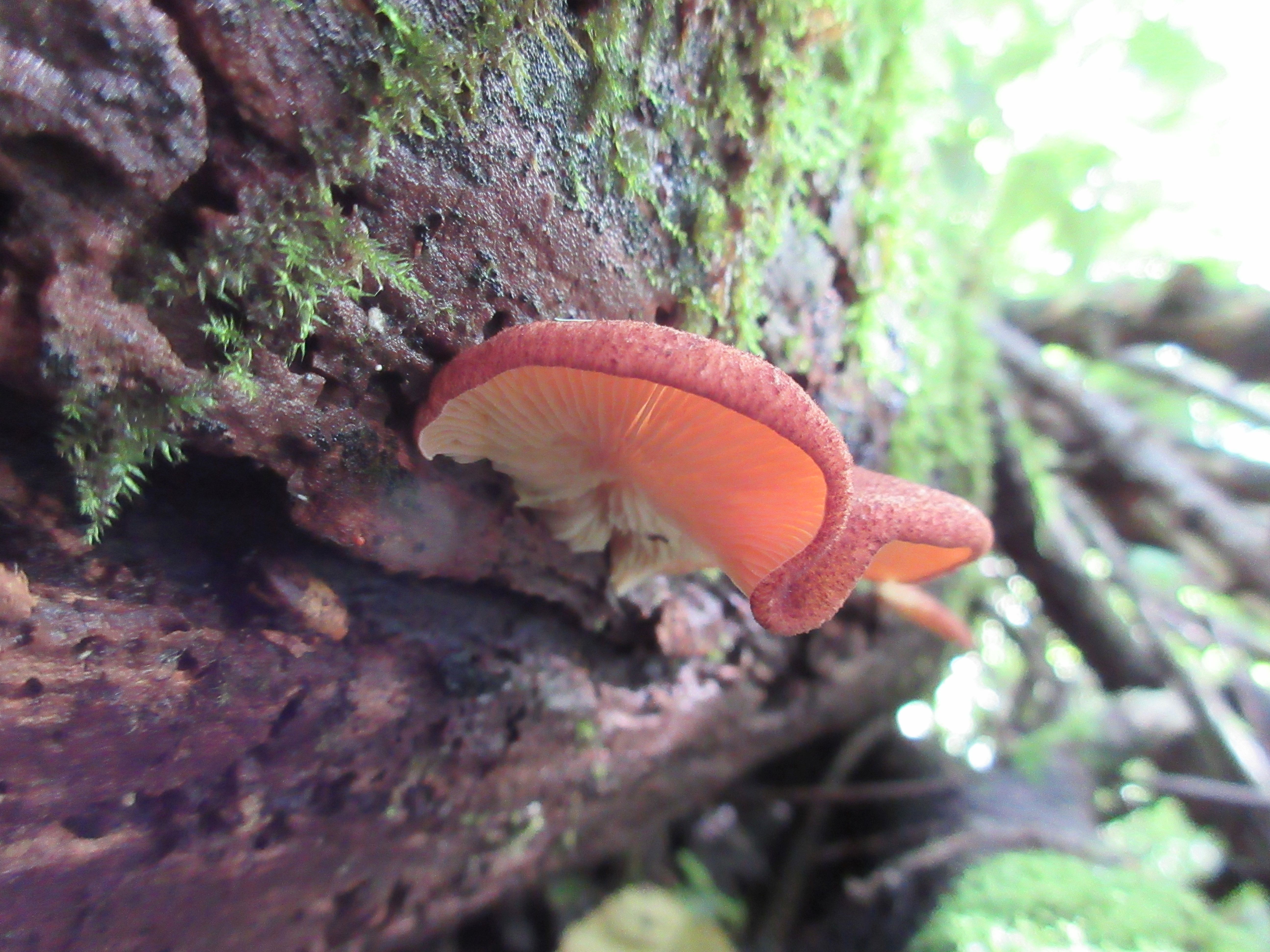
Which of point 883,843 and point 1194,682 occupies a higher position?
point 1194,682

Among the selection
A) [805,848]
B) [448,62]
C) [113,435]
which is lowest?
[805,848]

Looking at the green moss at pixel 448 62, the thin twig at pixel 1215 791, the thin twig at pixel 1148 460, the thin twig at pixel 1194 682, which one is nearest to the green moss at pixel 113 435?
the green moss at pixel 448 62

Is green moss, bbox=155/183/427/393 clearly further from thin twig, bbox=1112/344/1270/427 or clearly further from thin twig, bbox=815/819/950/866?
thin twig, bbox=1112/344/1270/427

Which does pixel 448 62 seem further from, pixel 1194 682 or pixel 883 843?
pixel 1194 682

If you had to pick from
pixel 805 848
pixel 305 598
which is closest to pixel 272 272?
pixel 305 598

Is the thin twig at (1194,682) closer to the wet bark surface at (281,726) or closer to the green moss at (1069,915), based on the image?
the green moss at (1069,915)

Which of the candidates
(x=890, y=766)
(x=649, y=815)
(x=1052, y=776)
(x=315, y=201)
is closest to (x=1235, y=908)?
(x=1052, y=776)
